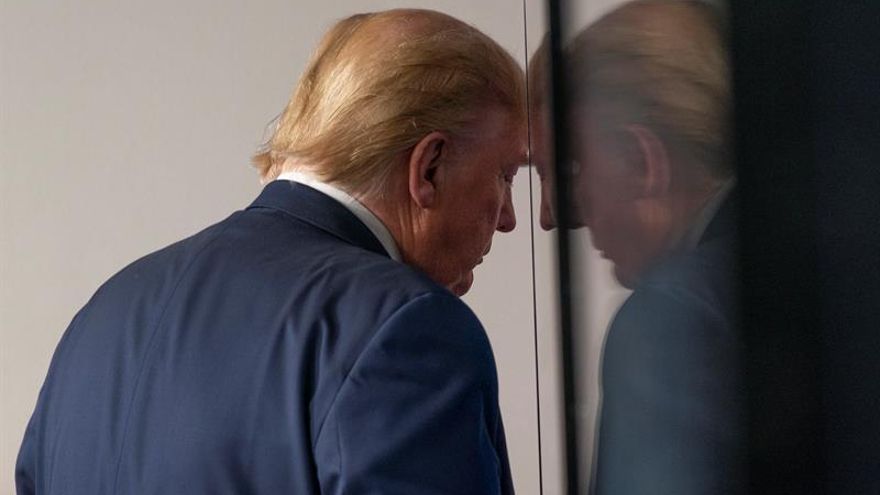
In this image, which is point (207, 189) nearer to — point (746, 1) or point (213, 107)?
point (213, 107)

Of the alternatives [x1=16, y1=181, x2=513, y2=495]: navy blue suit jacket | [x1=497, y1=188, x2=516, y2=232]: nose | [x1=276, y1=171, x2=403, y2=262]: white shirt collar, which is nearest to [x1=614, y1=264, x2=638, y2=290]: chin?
[x1=16, y1=181, x2=513, y2=495]: navy blue suit jacket

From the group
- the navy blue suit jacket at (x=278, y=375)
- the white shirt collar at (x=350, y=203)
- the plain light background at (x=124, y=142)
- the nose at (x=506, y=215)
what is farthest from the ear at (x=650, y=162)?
Result: the plain light background at (x=124, y=142)

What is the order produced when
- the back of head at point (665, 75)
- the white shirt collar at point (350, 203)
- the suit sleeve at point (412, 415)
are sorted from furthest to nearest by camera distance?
the white shirt collar at point (350, 203), the suit sleeve at point (412, 415), the back of head at point (665, 75)

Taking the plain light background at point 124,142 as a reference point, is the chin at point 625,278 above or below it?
above

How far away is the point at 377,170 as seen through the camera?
3.39 ft

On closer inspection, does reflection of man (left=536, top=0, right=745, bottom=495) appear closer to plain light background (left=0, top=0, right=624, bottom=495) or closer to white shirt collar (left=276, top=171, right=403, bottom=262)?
white shirt collar (left=276, top=171, right=403, bottom=262)

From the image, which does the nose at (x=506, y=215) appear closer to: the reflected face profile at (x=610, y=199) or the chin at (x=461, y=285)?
the chin at (x=461, y=285)

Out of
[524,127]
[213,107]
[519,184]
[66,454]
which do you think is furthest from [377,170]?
Result: [213,107]

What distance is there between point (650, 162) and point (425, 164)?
2.40 ft

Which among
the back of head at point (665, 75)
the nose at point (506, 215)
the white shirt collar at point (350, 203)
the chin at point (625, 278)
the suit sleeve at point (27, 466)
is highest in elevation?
the back of head at point (665, 75)

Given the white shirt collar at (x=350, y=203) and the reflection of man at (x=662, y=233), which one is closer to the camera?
the reflection of man at (x=662, y=233)

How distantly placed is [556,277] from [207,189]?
7.00 ft

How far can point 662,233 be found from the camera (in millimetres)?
347

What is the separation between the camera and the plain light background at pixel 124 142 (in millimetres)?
2453
